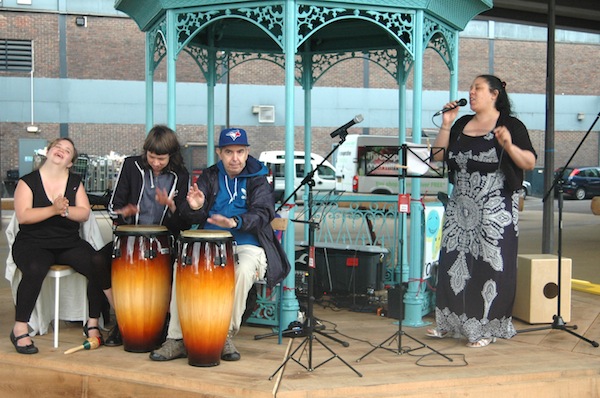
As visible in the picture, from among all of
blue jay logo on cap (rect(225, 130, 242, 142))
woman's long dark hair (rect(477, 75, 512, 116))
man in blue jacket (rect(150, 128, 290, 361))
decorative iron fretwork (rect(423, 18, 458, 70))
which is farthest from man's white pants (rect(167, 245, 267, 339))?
decorative iron fretwork (rect(423, 18, 458, 70))

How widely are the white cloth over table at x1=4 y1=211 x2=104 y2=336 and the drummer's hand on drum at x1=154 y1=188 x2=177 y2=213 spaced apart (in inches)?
27.4

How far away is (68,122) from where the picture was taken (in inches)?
1210

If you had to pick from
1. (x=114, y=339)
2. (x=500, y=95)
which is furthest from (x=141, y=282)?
(x=500, y=95)

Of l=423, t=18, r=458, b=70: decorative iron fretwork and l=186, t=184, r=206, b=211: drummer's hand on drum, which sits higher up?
l=423, t=18, r=458, b=70: decorative iron fretwork

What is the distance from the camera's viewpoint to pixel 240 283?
534 cm

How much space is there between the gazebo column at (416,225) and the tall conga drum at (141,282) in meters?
2.20

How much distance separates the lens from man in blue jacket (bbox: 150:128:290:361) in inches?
210

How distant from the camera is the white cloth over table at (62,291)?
19.6 ft

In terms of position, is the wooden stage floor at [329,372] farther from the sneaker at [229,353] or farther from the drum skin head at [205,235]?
the drum skin head at [205,235]

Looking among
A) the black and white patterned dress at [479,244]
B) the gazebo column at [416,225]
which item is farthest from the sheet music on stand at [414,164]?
the gazebo column at [416,225]

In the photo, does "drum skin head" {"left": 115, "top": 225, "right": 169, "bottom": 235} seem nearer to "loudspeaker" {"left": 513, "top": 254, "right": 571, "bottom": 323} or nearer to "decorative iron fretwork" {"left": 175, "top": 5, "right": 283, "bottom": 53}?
"decorative iron fretwork" {"left": 175, "top": 5, "right": 283, "bottom": 53}

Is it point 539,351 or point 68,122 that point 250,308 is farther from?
point 68,122

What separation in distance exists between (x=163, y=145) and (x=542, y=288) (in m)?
3.38

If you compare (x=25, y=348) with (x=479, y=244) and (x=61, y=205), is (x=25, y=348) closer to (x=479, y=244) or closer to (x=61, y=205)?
(x=61, y=205)
